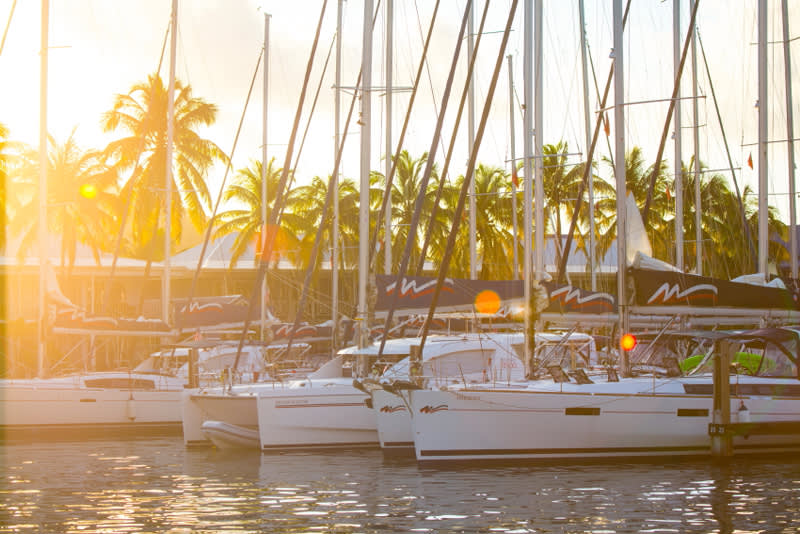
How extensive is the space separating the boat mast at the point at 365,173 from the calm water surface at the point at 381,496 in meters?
3.13

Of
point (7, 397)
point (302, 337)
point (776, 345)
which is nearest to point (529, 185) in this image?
point (776, 345)

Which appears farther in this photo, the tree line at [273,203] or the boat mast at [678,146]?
the tree line at [273,203]

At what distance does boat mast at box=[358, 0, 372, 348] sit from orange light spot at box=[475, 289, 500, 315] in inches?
95.0

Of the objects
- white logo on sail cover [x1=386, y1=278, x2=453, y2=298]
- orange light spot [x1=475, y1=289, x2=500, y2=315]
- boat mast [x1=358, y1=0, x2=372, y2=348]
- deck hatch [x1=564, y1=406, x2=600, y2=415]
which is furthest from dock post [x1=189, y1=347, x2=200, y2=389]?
deck hatch [x1=564, y1=406, x2=600, y2=415]

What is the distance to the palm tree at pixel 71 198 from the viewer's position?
131 feet

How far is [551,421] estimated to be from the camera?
1662 centimetres

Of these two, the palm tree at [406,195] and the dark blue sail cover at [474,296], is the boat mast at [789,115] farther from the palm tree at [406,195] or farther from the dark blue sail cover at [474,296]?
the palm tree at [406,195]

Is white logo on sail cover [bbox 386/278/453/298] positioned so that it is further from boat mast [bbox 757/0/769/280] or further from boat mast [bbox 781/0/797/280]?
boat mast [bbox 781/0/797/280]

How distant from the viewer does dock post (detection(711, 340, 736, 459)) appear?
55.2 ft

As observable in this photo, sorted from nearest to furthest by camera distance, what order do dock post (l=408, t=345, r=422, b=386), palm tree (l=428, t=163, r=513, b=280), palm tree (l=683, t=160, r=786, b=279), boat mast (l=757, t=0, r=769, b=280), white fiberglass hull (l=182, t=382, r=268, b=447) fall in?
dock post (l=408, t=345, r=422, b=386)
white fiberglass hull (l=182, t=382, r=268, b=447)
boat mast (l=757, t=0, r=769, b=280)
palm tree (l=683, t=160, r=786, b=279)
palm tree (l=428, t=163, r=513, b=280)

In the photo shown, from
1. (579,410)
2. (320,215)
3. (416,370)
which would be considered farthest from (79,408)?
(320,215)

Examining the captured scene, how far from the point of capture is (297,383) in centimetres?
2031

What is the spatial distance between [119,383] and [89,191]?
58.4 ft

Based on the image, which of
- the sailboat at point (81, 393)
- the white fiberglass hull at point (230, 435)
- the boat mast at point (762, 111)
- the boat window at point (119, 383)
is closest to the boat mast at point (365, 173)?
the white fiberglass hull at point (230, 435)
